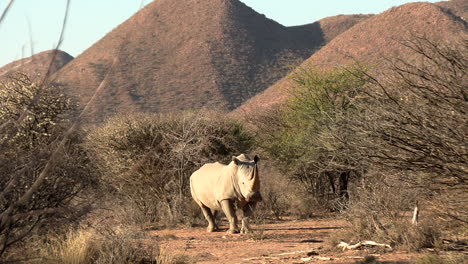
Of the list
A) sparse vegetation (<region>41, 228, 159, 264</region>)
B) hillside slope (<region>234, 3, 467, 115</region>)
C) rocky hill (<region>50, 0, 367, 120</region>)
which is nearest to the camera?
sparse vegetation (<region>41, 228, 159, 264</region>)

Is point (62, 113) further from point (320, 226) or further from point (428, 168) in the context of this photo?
point (428, 168)

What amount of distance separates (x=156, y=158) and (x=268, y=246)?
666 centimetres

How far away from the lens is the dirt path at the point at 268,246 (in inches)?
429

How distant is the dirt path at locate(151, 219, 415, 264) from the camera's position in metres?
10.9

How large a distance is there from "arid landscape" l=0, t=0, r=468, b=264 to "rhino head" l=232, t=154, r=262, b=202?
51mm

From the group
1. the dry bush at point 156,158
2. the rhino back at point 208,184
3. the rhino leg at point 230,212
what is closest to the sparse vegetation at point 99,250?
the rhino leg at point 230,212

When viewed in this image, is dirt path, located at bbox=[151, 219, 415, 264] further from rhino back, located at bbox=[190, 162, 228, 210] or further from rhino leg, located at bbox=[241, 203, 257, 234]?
rhino back, located at bbox=[190, 162, 228, 210]

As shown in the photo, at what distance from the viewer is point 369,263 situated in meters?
10.0

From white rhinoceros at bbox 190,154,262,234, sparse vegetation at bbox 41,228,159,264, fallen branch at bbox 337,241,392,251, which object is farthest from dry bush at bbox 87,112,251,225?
sparse vegetation at bbox 41,228,159,264

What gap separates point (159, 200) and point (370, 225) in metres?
8.47

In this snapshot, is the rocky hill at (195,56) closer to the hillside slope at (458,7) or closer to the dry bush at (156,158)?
the hillside slope at (458,7)

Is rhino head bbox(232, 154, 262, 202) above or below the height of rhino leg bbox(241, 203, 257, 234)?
above

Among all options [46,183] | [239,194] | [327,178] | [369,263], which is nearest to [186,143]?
[239,194]

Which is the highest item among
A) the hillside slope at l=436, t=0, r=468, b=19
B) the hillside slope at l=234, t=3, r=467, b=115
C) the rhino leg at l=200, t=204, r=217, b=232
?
the hillside slope at l=436, t=0, r=468, b=19
